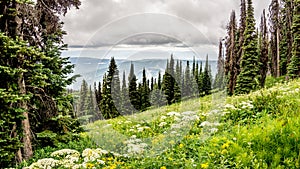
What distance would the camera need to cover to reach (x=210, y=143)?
5.93 metres

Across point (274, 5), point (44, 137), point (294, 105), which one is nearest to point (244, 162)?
point (294, 105)

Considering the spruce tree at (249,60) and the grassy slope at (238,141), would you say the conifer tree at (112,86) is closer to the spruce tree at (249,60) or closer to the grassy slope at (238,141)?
the grassy slope at (238,141)

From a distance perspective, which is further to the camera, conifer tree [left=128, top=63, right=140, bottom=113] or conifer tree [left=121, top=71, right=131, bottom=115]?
conifer tree [left=121, top=71, right=131, bottom=115]

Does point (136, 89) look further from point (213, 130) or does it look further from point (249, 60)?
point (249, 60)

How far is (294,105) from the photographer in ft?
23.3

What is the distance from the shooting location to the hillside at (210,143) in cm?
512

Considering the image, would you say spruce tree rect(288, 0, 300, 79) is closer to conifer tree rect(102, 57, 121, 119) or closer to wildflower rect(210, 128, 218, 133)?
wildflower rect(210, 128, 218, 133)

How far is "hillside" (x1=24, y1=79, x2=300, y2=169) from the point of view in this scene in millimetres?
5125

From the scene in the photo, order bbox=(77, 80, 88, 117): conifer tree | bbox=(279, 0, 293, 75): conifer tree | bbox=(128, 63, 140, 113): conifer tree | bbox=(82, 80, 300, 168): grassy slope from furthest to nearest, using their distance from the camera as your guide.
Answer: bbox=(279, 0, 293, 75): conifer tree → bbox=(77, 80, 88, 117): conifer tree → bbox=(128, 63, 140, 113): conifer tree → bbox=(82, 80, 300, 168): grassy slope

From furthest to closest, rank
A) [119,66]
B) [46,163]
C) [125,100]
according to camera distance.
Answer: [125,100]
[119,66]
[46,163]

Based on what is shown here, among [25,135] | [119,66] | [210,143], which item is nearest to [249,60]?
[119,66]

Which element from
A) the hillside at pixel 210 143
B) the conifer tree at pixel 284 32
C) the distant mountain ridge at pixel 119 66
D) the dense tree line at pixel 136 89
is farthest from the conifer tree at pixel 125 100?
the conifer tree at pixel 284 32

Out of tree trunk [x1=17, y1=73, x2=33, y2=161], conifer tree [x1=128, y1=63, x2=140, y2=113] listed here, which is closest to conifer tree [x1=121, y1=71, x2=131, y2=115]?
conifer tree [x1=128, y1=63, x2=140, y2=113]

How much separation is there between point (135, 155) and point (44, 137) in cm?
489
